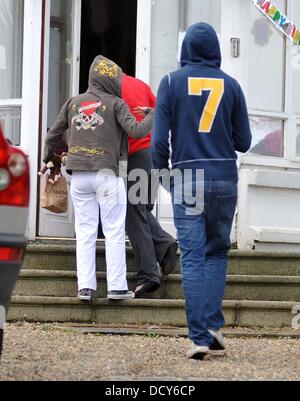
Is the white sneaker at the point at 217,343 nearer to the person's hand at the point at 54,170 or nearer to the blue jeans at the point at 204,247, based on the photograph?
the blue jeans at the point at 204,247

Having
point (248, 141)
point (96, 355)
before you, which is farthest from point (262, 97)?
point (96, 355)

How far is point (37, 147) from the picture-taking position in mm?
9594

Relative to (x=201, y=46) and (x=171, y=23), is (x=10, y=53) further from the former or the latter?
(x=201, y=46)

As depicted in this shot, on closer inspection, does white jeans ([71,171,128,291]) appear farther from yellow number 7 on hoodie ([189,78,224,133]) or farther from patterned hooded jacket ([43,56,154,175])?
yellow number 7 on hoodie ([189,78,224,133])

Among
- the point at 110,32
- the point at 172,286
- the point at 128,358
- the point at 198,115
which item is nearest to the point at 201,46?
the point at 198,115

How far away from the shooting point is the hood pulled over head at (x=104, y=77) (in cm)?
825

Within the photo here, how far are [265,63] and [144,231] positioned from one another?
2.50 metres

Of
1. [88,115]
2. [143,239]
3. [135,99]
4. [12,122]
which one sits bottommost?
[143,239]

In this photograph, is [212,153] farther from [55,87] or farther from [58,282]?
[55,87]

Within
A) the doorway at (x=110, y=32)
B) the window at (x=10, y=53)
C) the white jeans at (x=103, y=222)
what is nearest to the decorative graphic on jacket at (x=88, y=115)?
the white jeans at (x=103, y=222)

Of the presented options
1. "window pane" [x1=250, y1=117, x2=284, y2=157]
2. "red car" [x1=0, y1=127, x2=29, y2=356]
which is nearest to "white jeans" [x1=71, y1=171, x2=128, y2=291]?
"window pane" [x1=250, y1=117, x2=284, y2=157]

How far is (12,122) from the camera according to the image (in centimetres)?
979

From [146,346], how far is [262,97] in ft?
11.8

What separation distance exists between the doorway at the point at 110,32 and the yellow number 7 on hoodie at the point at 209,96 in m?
4.29
